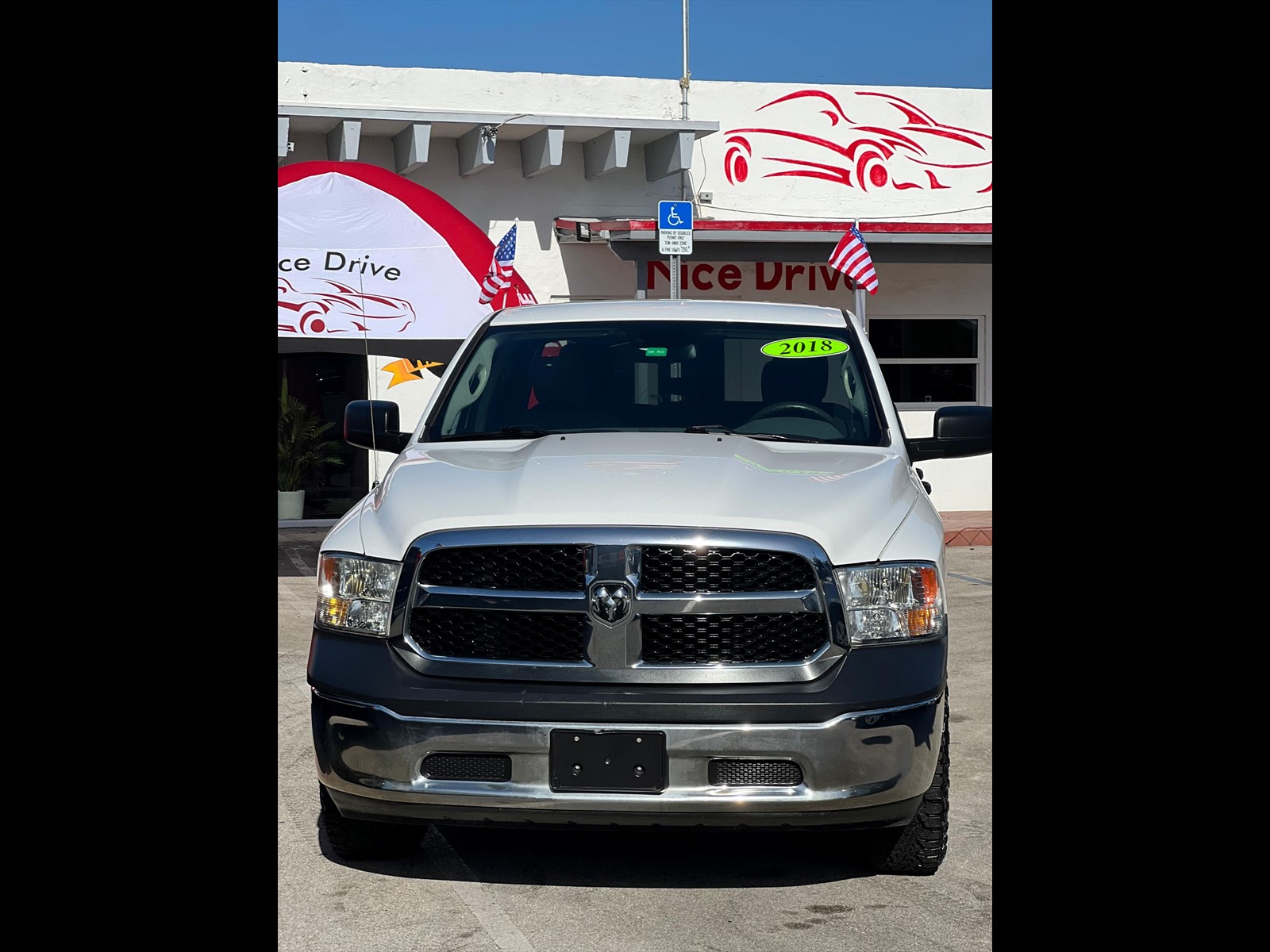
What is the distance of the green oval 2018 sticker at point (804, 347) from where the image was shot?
17.9 feet

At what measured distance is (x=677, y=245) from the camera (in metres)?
11.3

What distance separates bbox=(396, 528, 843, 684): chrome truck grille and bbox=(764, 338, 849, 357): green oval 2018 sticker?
173 centimetres

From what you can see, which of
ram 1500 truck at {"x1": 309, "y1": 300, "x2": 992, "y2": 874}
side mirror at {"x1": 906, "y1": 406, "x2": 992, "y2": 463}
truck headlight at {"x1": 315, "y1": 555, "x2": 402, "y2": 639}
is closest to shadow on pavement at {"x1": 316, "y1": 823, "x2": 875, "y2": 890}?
ram 1500 truck at {"x1": 309, "y1": 300, "x2": 992, "y2": 874}

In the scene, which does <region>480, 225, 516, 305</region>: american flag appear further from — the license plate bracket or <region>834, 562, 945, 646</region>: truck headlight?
the license plate bracket

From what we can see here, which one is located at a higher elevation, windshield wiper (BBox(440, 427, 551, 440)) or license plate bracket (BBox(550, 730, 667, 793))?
windshield wiper (BBox(440, 427, 551, 440))

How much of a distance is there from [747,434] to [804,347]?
2.05 feet

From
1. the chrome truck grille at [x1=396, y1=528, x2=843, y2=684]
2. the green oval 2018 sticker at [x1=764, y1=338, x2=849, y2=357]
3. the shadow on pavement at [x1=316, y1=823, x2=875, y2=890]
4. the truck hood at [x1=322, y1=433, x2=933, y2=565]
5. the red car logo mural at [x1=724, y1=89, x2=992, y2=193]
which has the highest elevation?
the red car logo mural at [x1=724, y1=89, x2=992, y2=193]

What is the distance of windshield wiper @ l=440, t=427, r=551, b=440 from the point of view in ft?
16.6

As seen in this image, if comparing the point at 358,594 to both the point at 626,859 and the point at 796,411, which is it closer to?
the point at 626,859

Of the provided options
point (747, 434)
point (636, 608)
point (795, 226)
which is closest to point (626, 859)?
point (636, 608)

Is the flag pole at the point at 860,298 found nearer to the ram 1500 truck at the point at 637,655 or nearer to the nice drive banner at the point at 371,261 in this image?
the nice drive banner at the point at 371,261
